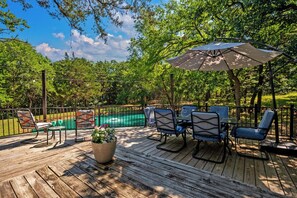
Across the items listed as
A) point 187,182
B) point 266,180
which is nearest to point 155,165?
point 187,182

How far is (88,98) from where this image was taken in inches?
873

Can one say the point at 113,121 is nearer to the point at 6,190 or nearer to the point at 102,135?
the point at 102,135

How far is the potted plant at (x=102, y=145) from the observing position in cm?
318

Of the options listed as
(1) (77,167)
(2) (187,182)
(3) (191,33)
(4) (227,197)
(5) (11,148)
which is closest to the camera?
(4) (227,197)

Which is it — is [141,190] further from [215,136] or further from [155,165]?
[215,136]

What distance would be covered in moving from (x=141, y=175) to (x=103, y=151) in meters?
0.87

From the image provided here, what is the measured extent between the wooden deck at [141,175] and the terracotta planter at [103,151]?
0.13m

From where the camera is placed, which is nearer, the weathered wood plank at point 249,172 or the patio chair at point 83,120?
the weathered wood plank at point 249,172

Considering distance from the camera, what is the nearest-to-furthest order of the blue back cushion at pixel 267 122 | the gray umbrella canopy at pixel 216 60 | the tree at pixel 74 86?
the blue back cushion at pixel 267 122
the gray umbrella canopy at pixel 216 60
the tree at pixel 74 86

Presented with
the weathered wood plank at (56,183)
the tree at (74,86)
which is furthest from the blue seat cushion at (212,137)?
the tree at (74,86)

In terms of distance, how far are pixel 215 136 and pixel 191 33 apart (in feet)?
19.5

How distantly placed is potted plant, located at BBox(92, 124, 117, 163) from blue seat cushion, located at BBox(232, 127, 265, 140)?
266 centimetres

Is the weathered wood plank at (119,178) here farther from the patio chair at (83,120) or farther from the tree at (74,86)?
the tree at (74,86)

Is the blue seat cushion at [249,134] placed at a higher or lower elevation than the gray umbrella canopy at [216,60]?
lower
